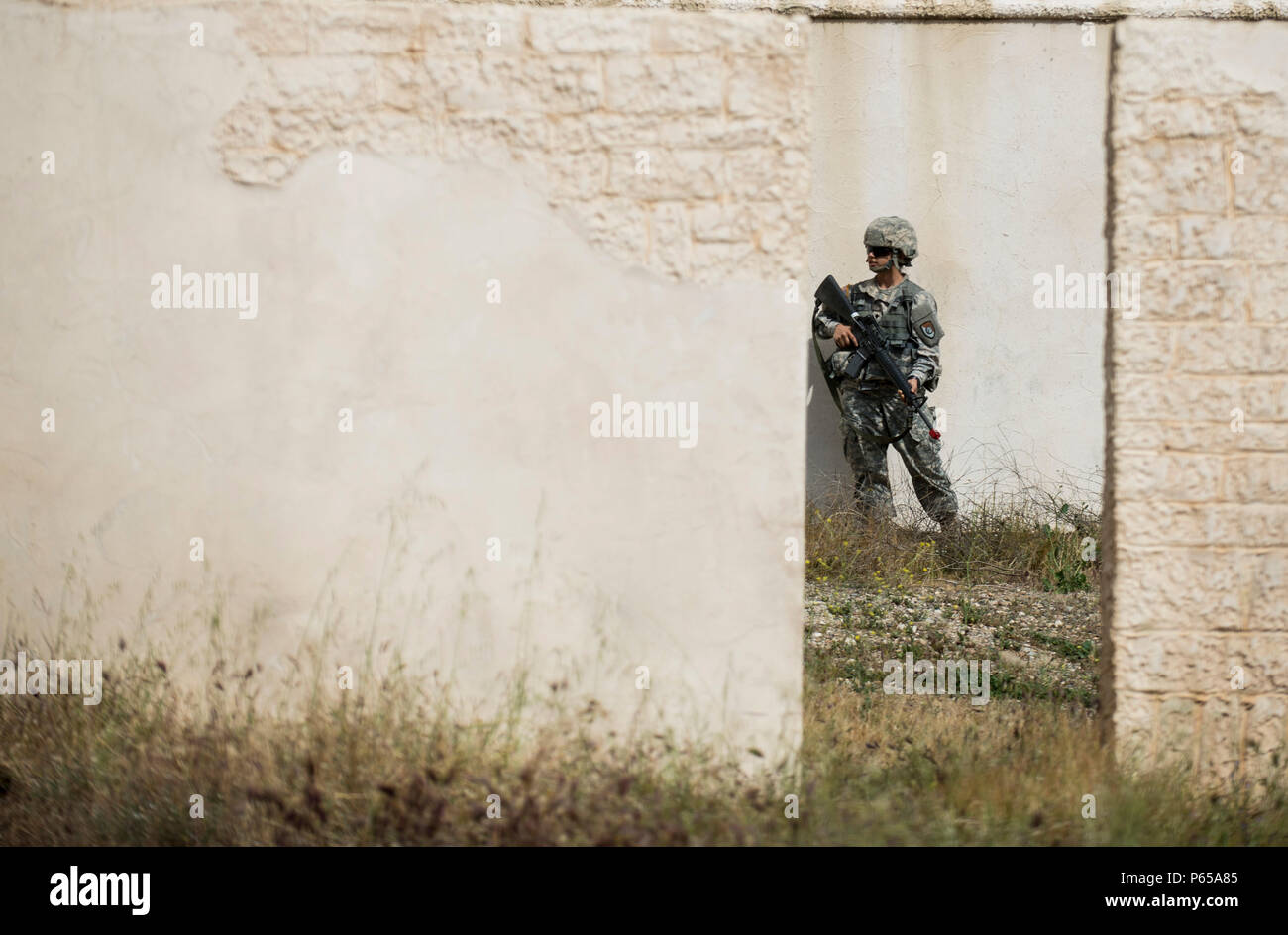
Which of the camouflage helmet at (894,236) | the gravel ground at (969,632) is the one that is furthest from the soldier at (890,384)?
the gravel ground at (969,632)

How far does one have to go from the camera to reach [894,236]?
7.18m

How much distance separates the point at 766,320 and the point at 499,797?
1615mm

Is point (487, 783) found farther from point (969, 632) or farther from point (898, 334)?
point (898, 334)

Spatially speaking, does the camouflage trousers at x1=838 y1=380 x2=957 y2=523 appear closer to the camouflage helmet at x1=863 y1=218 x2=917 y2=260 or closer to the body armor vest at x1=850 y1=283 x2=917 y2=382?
the body armor vest at x1=850 y1=283 x2=917 y2=382

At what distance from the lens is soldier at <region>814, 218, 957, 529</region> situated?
723 centimetres

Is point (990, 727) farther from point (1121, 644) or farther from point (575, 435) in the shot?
point (575, 435)

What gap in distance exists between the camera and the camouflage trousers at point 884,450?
23.9 feet

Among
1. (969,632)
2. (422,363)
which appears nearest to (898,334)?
(969,632)

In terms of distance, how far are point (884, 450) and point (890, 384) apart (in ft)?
1.35

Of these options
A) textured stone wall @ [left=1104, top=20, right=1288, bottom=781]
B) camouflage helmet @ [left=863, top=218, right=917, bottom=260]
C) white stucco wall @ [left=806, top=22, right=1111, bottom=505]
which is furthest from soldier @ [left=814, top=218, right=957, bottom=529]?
textured stone wall @ [left=1104, top=20, right=1288, bottom=781]

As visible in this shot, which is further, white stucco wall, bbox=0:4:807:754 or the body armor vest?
the body armor vest

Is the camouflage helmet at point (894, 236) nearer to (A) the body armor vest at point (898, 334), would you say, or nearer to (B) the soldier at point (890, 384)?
(B) the soldier at point (890, 384)

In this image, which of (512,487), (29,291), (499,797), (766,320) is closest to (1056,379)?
(766,320)

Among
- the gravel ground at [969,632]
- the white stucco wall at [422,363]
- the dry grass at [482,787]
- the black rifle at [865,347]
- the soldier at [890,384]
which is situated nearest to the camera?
the dry grass at [482,787]
